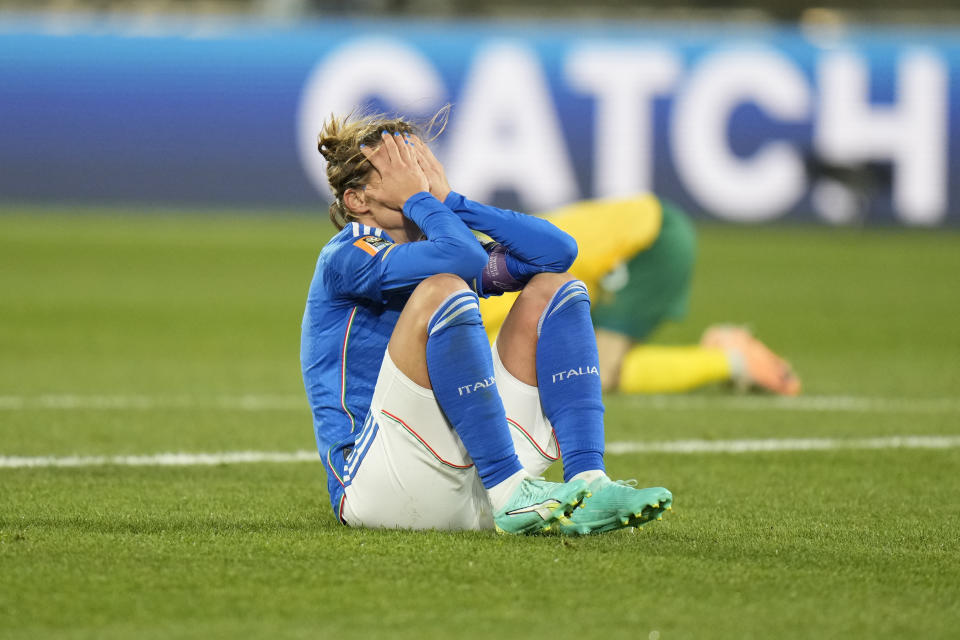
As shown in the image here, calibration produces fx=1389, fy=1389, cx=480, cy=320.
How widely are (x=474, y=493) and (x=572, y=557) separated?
15.8 inches

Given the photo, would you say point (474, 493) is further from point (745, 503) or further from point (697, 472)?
point (697, 472)


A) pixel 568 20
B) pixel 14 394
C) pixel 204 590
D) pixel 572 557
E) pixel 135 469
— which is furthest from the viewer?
pixel 568 20

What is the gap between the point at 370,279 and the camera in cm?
366

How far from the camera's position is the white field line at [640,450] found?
5.06 m

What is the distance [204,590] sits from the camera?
3127 mm

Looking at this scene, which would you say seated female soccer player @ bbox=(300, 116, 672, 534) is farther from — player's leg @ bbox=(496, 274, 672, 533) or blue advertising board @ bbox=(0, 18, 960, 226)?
blue advertising board @ bbox=(0, 18, 960, 226)

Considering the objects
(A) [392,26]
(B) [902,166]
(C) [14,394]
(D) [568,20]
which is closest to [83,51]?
(A) [392,26]

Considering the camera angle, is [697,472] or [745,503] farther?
[697,472]

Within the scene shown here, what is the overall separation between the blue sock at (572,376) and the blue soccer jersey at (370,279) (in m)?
0.18

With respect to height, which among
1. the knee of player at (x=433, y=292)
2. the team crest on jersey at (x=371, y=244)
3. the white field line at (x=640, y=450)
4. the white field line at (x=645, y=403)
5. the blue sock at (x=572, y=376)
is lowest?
the white field line at (x=645, y=403)

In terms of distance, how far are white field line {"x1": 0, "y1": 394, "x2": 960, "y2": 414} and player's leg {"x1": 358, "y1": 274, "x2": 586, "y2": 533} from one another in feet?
10.3

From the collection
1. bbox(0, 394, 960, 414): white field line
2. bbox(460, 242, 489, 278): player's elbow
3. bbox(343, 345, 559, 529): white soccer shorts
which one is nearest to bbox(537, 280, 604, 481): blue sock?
bbox(343, 345, 559, 529): white soccer shorts

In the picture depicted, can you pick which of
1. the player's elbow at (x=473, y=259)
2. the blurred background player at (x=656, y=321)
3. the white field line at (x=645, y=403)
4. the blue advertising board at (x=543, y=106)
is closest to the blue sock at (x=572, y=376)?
the player's elbow at (x=473, y=259)

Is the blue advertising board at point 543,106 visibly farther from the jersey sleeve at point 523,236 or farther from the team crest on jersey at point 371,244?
the team crest on jersey at point 371,244
